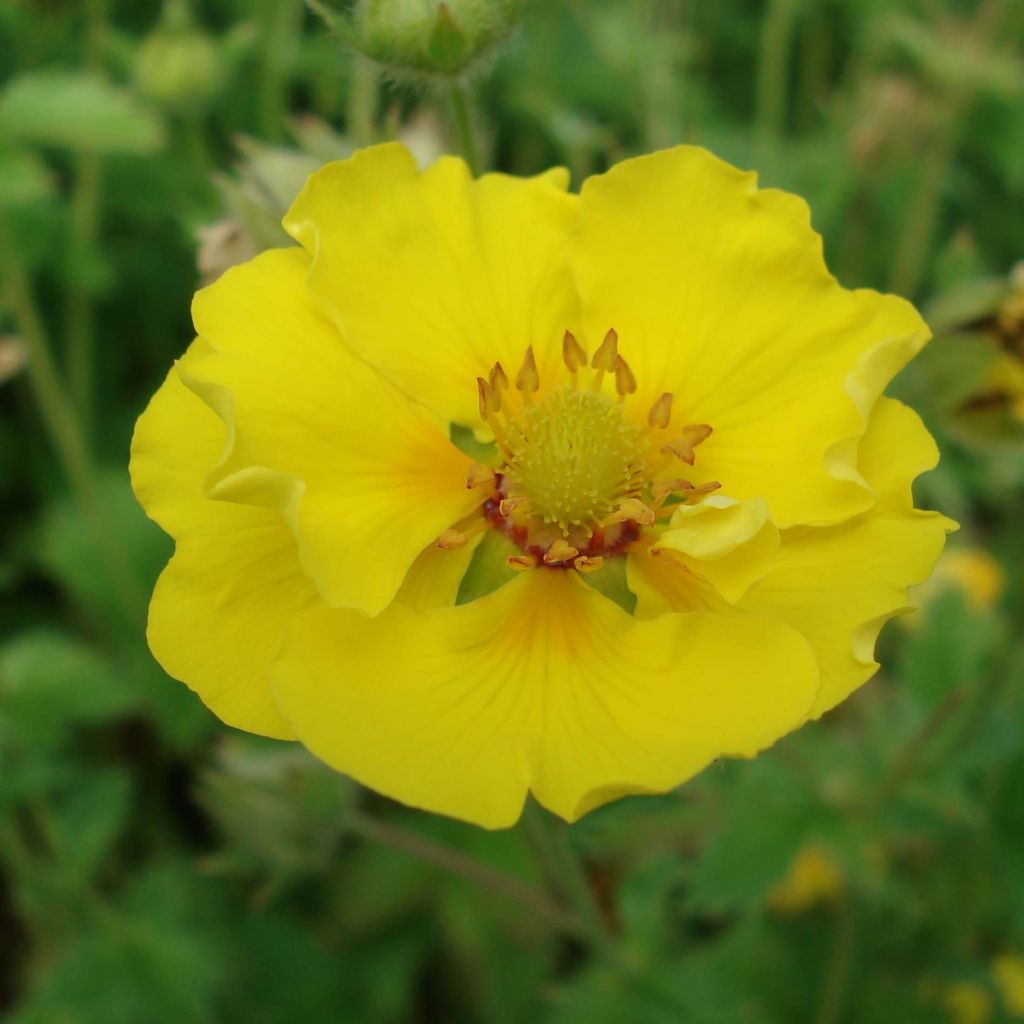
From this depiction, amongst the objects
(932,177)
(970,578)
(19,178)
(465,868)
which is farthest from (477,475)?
(932,177)

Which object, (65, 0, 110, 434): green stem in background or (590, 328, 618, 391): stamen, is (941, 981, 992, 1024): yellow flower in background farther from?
(65, 0, 110, 434): green stem in background

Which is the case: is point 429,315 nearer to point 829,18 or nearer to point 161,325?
point 161,325

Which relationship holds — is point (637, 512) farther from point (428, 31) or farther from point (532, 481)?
point (428, 31)

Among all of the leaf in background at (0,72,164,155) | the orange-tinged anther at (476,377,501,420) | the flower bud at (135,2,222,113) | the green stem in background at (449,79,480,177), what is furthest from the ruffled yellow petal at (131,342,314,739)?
the flower bud at (135,2,222,113)

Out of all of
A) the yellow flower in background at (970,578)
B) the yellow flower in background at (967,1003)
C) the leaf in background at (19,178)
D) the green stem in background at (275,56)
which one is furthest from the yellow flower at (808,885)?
the green stem in background at (275,56)

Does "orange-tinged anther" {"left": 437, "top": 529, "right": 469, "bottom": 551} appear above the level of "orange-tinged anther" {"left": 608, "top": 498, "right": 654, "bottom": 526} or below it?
below

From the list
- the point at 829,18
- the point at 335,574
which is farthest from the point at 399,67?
the point at 829,18
